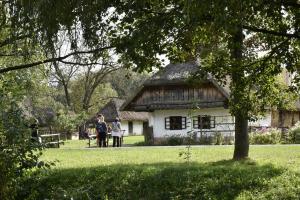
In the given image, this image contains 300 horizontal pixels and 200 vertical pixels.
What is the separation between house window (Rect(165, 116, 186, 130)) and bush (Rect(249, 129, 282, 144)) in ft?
25.3

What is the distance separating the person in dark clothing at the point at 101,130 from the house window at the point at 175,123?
8361 millimetres

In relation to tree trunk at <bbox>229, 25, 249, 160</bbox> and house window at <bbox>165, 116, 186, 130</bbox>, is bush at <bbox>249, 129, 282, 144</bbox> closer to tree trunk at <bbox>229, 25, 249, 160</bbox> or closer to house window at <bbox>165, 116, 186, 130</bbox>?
house window at <bbox>165, 116, 186, 130</bbox>

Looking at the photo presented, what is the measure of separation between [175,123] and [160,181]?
23.6 m

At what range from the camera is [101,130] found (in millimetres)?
27641

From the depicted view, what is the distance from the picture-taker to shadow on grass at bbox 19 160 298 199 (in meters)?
12.2

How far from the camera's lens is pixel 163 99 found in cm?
3553

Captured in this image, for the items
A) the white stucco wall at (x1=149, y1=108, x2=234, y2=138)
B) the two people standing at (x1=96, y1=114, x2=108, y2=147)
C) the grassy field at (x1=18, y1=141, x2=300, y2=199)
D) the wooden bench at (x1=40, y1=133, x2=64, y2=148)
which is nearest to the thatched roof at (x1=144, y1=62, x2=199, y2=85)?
the white stucco wall at (x1=149, y1=108, x2=234, y2=138)

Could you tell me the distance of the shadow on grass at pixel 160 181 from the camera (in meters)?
12.2

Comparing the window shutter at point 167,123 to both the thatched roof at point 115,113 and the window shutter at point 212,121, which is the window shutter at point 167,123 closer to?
the window shutter at point 212,121

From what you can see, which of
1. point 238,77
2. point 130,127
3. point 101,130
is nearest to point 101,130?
point 101,130

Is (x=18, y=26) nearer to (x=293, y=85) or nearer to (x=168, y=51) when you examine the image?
(x=168, y=51)

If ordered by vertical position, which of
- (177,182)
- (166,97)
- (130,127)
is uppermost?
(166,97)

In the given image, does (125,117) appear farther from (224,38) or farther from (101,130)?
(224,38)

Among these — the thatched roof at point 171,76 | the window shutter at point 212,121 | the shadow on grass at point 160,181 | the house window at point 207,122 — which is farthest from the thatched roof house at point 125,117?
the shadow on grass at point 160,181
